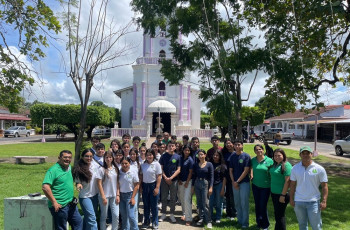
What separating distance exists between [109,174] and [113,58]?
398cm

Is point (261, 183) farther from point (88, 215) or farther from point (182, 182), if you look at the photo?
point (88, 215)

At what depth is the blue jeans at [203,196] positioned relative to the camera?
5.10 metres

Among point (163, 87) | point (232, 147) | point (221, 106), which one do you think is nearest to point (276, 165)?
point (232, 147)

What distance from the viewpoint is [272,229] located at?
499cm

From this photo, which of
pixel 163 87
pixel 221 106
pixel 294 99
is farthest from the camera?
pixel 163 87

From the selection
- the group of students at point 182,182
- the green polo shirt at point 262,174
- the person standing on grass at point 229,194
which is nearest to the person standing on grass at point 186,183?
the group of students at point 182,182

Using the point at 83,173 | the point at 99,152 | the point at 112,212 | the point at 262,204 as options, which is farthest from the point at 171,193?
the point at 83,173

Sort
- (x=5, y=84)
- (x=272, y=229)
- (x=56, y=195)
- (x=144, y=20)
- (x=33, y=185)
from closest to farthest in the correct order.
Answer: (x=56, y=195)
(x=272, y=229)
(x=144, y=20)
(x=33, y=185)
(x=5, y=84)

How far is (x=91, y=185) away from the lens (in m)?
4.24

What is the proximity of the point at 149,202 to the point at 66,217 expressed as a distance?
5.27 ft

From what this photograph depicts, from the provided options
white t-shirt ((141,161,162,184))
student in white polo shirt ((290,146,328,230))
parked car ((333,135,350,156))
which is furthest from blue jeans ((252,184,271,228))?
parked car ((333,135,350,156))

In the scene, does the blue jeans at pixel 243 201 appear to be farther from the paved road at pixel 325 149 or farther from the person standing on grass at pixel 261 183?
the paved road at pixel 325 149

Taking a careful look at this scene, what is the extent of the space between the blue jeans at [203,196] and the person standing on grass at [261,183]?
0.87 metres

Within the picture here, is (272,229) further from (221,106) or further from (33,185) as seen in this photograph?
(33,185)
